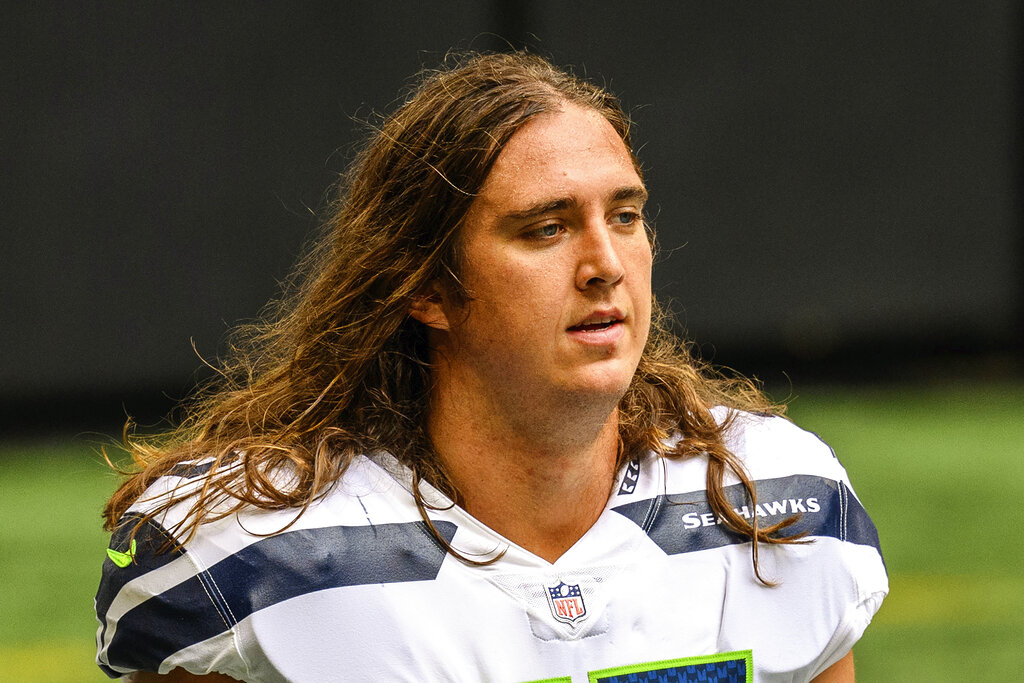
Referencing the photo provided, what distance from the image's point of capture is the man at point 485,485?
2.27m

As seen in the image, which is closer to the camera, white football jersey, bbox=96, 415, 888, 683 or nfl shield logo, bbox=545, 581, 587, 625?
white football jersey, bbox=96, 415, 888, 683

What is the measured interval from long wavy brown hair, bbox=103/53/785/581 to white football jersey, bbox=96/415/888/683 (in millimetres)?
44

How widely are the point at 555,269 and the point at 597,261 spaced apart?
0.07 m

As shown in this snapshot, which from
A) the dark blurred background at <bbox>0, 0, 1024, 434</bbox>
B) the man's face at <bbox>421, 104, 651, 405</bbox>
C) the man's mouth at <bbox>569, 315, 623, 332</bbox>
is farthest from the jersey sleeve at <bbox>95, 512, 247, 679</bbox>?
the dark blurred background at <bbox>0, 0, 1024, 434</bbox>

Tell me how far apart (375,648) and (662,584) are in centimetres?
53

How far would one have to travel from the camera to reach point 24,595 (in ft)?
15.7

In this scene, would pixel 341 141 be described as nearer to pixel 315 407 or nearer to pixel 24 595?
pixel 24 595

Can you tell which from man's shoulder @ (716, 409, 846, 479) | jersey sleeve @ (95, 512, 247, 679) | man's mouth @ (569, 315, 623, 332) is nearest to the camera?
jersey sleeve @ (95, 512, 247, 679)

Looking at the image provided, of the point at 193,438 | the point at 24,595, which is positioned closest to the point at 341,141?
the point at 24,595

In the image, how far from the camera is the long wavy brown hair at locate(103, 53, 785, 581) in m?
2.40

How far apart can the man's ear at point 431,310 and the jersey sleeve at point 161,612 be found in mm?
592

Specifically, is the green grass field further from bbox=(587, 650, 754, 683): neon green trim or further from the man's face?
the man's face

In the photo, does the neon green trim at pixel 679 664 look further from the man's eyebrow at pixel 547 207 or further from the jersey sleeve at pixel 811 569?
the man's eyebrow at pixel 547 207

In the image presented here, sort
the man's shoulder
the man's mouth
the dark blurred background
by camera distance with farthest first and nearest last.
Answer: the dark blurred background, the man's shoulder, the man's mouth
